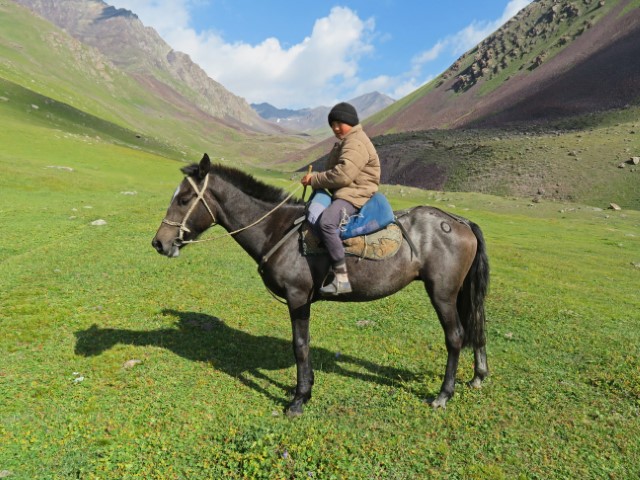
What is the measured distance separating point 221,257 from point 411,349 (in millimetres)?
10674

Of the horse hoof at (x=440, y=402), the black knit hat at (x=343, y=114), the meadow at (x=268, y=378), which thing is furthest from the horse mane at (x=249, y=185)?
the horse hoof at (x=440, y=402)

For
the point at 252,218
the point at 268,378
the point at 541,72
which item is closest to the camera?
the point at 252,218

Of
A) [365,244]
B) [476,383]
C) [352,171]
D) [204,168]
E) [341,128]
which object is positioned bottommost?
[476,383]

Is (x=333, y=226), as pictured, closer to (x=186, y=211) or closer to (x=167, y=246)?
(x=186, y=211)

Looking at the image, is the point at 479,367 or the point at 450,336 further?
the point at 479,367

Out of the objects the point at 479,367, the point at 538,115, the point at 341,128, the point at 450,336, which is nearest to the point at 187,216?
the point at 341,128

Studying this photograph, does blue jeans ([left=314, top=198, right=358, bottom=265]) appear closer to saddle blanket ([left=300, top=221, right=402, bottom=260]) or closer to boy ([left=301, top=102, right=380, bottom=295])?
boy ([left=301, top=102, right=380, bottom=295])

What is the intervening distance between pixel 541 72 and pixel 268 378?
504 ft

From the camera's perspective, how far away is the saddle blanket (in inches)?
297

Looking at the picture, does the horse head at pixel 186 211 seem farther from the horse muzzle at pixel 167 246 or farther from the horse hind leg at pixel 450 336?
the horse hind leg at pixel 450 336

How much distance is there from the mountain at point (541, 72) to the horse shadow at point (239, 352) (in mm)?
104514

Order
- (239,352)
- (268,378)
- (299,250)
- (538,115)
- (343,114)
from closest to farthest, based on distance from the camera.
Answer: (343,114)
(299,250)
(268,378)
(239,352)
(538,115)

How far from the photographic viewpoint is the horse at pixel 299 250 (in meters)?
7.61

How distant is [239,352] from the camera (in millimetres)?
9781
